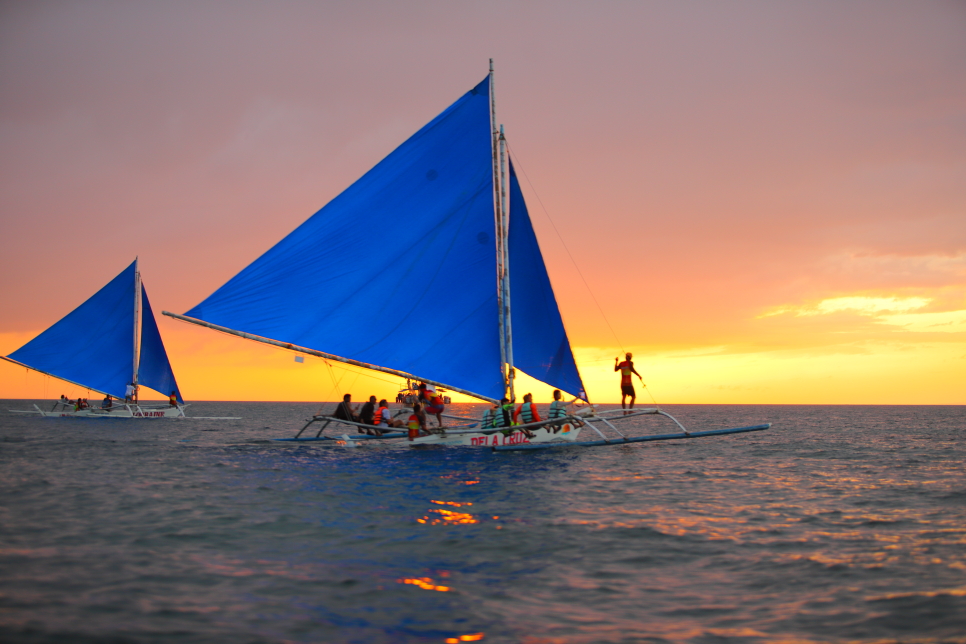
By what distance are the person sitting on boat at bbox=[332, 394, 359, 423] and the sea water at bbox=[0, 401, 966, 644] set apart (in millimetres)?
5161

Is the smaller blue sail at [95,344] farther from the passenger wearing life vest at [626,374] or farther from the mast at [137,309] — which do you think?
the passenger wearing life vest at [626,374]

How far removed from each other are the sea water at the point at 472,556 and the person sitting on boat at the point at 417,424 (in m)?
4.14

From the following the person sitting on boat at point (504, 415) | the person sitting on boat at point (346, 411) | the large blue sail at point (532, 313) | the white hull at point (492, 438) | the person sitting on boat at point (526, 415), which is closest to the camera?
the white hull at point (492, 438)

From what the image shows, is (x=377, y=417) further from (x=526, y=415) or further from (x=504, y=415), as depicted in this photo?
(x=526, y=415)

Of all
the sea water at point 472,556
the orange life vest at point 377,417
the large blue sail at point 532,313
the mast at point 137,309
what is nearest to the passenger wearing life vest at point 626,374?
the large blue sail at point 532,313

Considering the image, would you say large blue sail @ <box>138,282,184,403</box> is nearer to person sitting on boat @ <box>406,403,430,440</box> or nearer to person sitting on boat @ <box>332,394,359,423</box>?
person sitting on boat @ <box>332,394,359,423</box>

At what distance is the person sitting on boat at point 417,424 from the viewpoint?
909 inches

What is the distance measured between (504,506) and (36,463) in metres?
16.0

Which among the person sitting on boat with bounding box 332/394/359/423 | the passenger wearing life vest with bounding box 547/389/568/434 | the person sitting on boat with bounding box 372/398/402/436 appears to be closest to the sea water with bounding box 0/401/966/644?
the passenger wearing life vest with bounding box 547/389/568/434

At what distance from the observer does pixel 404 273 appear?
71.5ft

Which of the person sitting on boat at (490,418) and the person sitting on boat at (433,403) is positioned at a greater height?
the person sitting on boat at (433,403)

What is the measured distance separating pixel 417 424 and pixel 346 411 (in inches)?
119

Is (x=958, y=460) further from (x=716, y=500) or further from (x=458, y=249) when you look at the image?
(x=458, y=249)

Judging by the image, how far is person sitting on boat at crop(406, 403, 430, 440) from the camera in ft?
75.8
